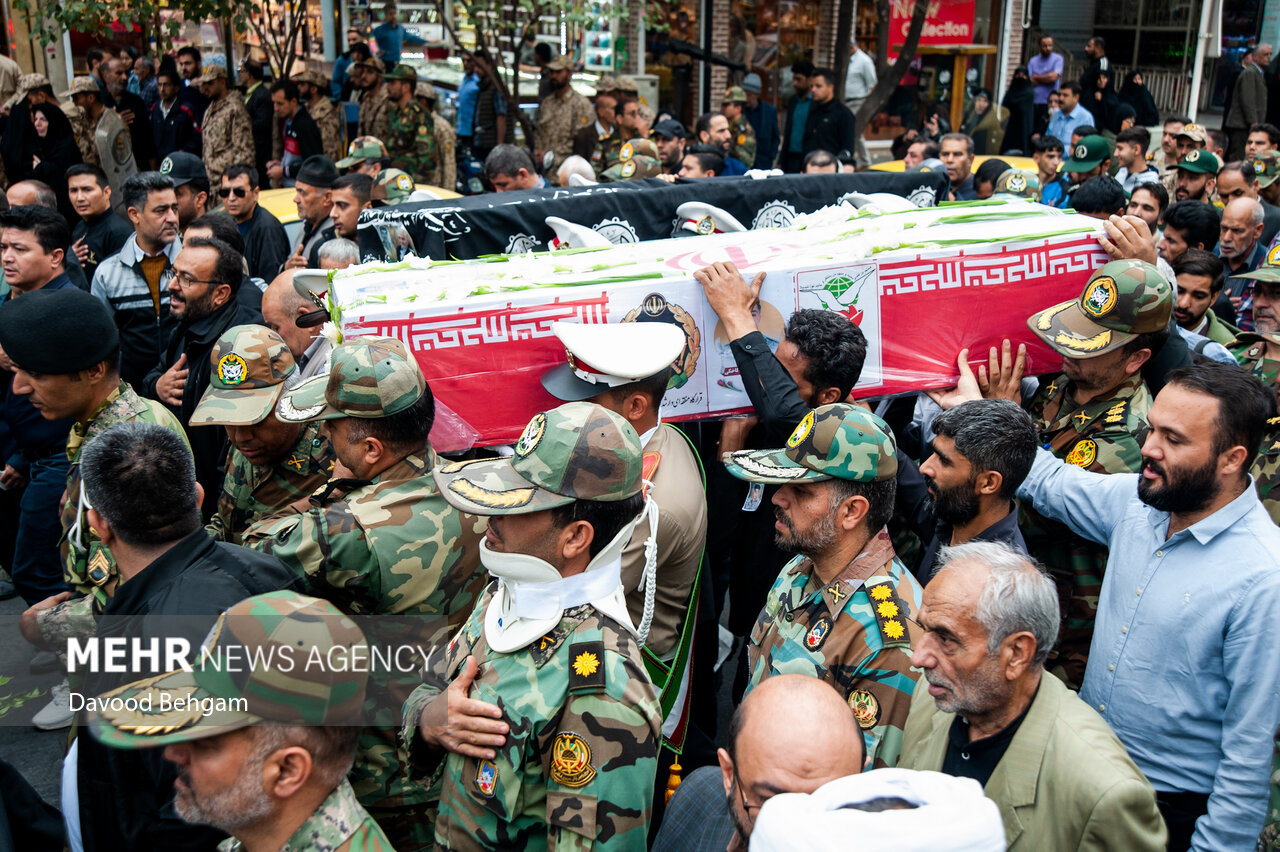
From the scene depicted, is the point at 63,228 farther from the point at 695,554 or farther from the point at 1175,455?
the point at 1175,455

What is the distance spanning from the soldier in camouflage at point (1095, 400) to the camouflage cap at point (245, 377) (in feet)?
8.47

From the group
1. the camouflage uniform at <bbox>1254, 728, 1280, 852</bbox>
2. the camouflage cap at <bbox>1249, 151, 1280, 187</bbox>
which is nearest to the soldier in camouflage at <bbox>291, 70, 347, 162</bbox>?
the camouflage cap at <bbox>1249, 151, 1280, 187</bbox>

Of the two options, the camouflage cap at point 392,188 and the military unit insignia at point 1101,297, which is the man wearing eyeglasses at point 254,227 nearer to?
the camouflage cap at point 392,188

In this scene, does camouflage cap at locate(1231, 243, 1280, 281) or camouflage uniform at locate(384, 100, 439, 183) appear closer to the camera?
camouflage cap at locate(1231, 243, 1280, 281)

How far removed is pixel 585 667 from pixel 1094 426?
212 cm

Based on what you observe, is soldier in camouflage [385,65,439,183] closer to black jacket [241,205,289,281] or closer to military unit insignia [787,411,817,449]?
black jacket [241,205,289,281]

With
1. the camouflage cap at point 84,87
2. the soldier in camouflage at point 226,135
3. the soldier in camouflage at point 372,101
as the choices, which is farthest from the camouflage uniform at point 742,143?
the camouflage cap at point 84,87

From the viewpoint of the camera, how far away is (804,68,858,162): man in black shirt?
428 inches

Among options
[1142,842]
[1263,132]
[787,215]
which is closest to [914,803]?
[1142,842]

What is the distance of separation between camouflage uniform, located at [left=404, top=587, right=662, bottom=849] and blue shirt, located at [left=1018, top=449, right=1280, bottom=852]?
132 cm

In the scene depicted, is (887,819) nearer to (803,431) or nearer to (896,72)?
(803,431)

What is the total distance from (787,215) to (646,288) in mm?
2047

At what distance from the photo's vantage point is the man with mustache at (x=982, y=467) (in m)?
3.02

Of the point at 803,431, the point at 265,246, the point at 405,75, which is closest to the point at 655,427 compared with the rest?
the point at 803,431
